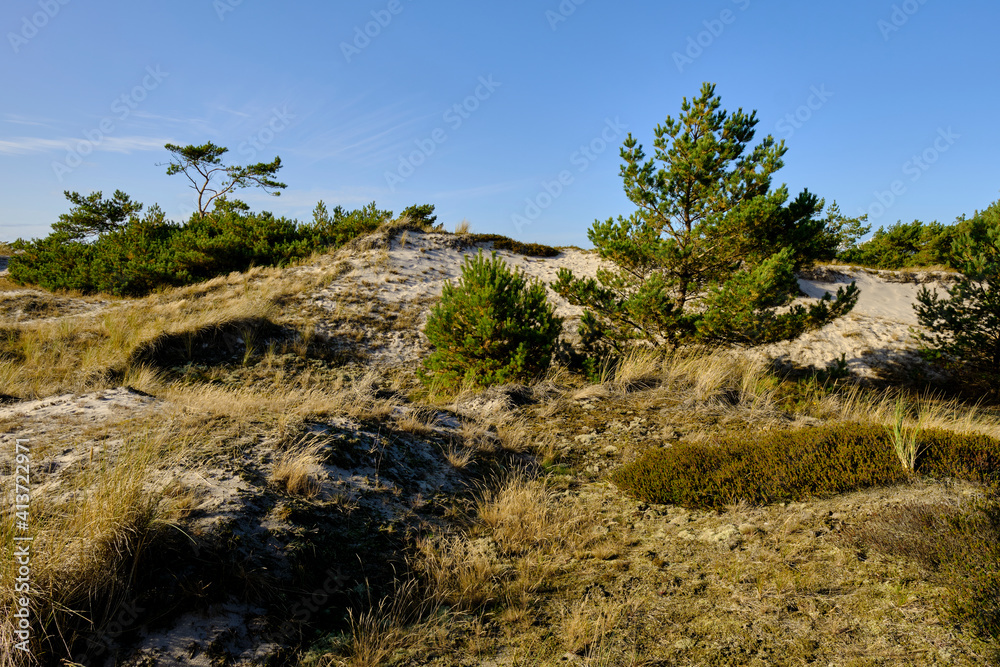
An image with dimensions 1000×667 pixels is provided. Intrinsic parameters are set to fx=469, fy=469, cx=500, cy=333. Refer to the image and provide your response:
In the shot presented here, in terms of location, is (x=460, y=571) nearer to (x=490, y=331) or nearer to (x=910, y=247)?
(x=490, y=331)

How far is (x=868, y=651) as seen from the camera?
2375mm

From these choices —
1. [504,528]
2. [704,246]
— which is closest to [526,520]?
[504,528]

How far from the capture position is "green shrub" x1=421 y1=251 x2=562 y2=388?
26.8 ft

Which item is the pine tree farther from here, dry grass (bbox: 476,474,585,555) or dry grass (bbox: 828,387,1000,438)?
dry grass (bbox: 476,474,585,555)

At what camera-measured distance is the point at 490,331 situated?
7.95 metres

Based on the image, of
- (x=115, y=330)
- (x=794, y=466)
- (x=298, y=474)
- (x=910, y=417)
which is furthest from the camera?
(x=115, y=330)

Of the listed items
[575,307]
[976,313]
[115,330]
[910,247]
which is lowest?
[976,313]

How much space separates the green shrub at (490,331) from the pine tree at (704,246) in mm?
1803

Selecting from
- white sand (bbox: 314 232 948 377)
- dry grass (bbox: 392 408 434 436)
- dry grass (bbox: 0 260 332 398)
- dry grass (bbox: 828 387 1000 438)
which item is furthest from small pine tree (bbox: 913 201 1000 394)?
dry grass (bbox: 0 260 332 398)

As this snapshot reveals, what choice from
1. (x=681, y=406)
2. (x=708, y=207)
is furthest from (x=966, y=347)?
(x=681, y=406)

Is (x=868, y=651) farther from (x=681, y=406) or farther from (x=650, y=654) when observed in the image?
(x=681, y=406)

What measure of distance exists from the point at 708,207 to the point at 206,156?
32.2 meters

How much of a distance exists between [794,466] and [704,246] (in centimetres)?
697

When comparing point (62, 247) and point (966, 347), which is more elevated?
point (62, 247)
